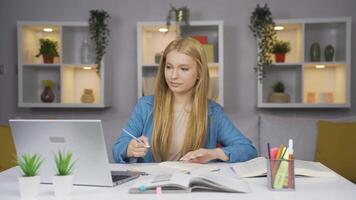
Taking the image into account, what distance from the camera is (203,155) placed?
1.69m

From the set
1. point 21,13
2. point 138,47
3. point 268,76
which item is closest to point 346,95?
point 268,76

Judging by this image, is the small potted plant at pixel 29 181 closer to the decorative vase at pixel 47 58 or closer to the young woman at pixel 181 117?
the young woman at pixel 181 117

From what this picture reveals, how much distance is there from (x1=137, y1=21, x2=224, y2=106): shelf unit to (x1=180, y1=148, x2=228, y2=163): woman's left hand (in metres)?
1.51

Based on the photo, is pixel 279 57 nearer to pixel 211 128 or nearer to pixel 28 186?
pixel 211 128

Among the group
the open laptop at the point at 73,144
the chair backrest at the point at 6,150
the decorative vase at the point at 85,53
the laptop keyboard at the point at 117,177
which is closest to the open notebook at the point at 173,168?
the laptop keyboard at the point at 117,177

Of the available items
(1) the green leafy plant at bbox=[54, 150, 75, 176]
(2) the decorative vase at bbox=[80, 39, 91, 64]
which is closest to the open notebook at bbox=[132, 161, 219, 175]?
(1) the green leafy plant at bbox=[54, 150, 75, 176]

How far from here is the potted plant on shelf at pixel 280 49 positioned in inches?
138

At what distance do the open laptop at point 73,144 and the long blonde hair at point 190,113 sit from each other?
69 centimetres

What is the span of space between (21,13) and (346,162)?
9.66 ft

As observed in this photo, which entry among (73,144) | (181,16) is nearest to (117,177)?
(73,144)

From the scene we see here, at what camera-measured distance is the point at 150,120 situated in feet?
6.98

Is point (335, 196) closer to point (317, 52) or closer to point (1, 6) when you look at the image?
point (317, 52)

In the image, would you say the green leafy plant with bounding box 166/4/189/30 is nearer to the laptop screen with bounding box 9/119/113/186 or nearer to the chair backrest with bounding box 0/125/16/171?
the chair backrest with bounding box 0/125/16/171

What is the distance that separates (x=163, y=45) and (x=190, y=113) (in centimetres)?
177
